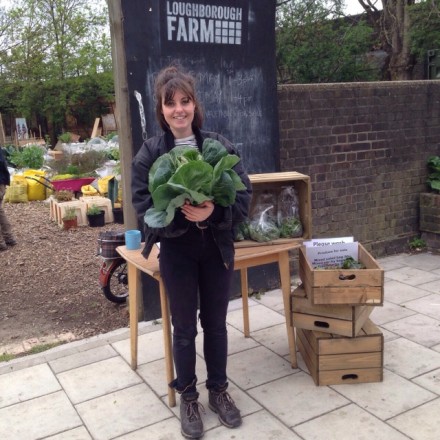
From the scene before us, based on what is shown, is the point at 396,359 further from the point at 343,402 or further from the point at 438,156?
the point at 438,156

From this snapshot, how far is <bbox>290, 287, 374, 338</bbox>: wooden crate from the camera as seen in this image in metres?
3.33

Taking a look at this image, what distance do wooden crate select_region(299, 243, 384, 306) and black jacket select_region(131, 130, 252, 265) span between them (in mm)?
716

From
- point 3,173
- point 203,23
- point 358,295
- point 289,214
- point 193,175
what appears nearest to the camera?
point 193,175

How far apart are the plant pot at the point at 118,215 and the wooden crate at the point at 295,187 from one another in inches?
207

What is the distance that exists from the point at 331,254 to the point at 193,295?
124 centimetres

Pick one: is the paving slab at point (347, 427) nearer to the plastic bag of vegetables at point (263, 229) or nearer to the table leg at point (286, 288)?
the table leg at point (286, 288)

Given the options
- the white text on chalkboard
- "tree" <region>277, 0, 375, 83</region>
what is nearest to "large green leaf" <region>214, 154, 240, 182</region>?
the white text on chalkboard

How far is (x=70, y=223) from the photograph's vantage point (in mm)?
8477

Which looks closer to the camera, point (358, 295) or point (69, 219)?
point (358, 295)

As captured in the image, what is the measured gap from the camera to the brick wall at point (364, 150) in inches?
208

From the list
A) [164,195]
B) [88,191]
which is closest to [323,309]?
[164,195]

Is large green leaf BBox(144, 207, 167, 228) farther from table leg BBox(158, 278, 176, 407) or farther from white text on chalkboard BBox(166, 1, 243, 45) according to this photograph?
white text on chalkboard BBox(166, 1, 243, 45)

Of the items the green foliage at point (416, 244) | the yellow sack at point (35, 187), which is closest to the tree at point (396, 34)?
the green foliage at point (416, 244)

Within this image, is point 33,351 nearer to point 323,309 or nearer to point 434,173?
point 323,309
